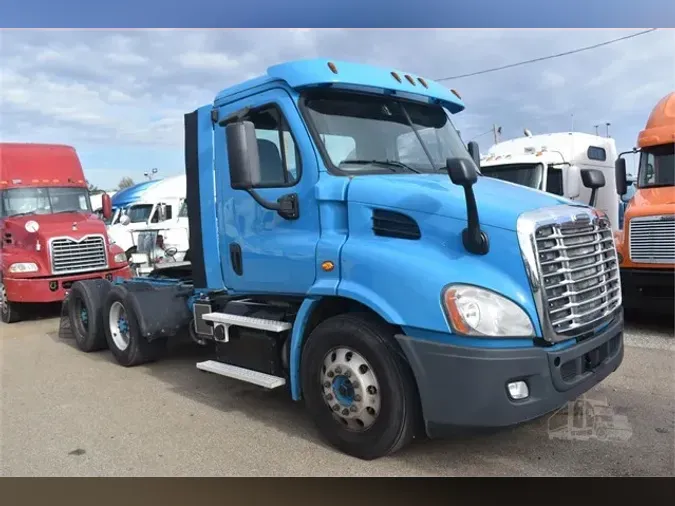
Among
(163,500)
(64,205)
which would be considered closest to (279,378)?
(163,500)

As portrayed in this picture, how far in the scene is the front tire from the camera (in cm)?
376

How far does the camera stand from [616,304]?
4383mm

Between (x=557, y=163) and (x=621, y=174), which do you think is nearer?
(x=621, y=174)

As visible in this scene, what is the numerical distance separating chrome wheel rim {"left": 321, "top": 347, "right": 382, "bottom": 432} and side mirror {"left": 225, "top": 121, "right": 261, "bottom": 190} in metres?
1.36

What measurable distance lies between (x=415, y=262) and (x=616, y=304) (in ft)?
5.90

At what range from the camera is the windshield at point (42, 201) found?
10.8m

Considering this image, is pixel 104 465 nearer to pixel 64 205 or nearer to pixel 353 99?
pixel 353 99

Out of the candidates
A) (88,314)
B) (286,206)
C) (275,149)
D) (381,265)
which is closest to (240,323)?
(286,206)

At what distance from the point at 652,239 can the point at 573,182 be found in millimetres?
2606

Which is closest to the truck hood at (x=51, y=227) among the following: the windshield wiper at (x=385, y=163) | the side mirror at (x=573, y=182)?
the windshield wiper at (x=385, y=163)

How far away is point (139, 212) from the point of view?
17.7m

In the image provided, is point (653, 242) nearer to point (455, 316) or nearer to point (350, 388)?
point (455, 316)

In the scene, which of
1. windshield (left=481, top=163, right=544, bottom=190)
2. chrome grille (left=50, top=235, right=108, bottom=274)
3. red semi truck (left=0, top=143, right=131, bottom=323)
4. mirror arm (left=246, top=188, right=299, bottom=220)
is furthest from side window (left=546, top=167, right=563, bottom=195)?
chrome grille (left=50, top=235, right=108, bottom=274)

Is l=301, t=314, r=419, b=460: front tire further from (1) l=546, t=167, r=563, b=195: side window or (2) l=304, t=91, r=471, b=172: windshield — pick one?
(1) l=546, t=167, r=563, b=195: side window
